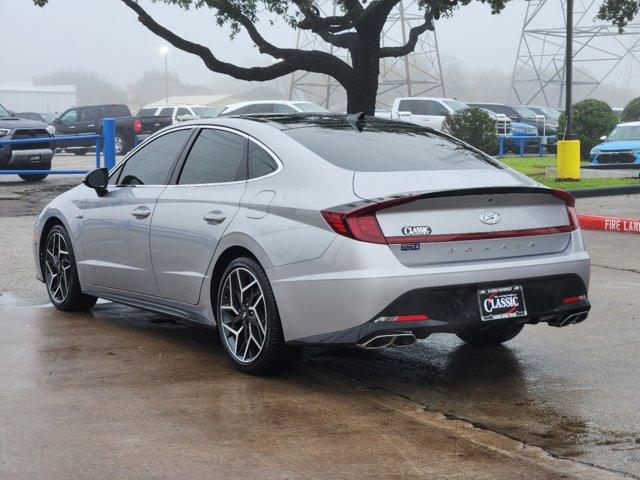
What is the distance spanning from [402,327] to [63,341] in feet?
9.51

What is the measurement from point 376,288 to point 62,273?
3.89 metres

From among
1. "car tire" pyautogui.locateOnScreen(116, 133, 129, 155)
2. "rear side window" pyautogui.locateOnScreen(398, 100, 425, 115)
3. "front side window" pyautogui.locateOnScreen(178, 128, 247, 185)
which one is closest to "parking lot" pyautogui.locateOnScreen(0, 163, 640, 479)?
"front side window" pyautogui.locateOnScreen(178, 128, 247, 185)

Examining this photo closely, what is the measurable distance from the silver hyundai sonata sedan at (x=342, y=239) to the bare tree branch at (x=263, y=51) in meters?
19.4

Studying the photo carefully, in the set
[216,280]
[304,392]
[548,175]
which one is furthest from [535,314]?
[548,175]

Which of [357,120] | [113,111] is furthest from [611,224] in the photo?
[113,111]

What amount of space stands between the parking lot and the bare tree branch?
18871 mm

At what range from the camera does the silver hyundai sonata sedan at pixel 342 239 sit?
6.01m

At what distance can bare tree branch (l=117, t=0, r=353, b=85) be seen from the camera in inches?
1056

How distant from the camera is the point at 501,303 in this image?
618cm

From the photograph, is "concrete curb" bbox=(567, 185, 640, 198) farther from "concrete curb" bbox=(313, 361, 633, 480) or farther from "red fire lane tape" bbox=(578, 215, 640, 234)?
"concrete curb" bbox=(313, 361, 633, 480)

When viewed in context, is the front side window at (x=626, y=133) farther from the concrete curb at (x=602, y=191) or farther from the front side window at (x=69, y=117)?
the front side window at (x=69, y=117)

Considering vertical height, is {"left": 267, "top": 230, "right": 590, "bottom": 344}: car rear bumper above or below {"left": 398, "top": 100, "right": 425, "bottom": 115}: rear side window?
above

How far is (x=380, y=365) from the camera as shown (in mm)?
7055

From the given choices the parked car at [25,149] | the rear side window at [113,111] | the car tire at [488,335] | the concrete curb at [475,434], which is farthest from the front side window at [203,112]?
the concrete curb at [475,434]
